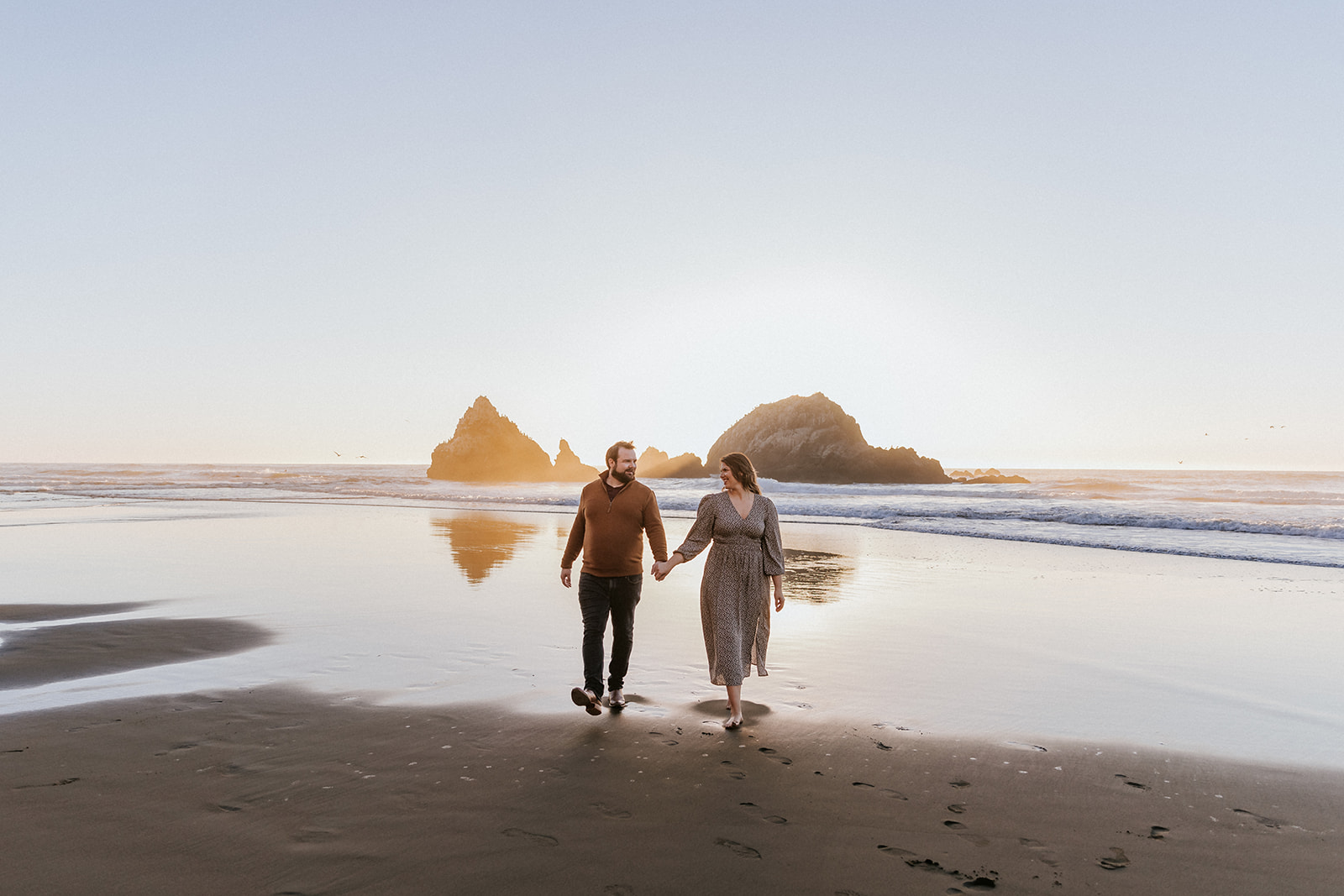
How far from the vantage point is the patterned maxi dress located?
18.6 ft

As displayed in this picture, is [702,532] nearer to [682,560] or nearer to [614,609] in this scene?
[682,560]

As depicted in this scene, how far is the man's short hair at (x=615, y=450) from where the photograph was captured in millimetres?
5832

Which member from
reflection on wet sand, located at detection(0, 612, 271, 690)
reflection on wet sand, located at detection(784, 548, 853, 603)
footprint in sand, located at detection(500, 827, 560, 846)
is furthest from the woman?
reflection on wet sand, located at detection(0, 612, 271, 690)

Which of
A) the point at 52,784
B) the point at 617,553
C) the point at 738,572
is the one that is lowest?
the point at 52,784

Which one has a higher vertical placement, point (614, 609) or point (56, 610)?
point (614, 609)

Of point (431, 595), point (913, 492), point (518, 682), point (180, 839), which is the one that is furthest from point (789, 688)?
point (913, 492)

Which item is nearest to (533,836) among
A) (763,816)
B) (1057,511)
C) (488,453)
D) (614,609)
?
(763,816)

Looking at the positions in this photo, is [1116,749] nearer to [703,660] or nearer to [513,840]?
[703,660]

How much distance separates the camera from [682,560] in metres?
5.79

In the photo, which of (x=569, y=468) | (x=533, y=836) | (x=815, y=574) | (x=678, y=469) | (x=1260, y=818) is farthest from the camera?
(x=569, y=468)

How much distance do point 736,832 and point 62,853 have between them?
3158mm

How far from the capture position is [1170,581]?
41.3 feet

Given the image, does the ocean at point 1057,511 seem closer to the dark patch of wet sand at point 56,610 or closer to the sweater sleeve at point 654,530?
the dark patch of wet sand at point 56,610

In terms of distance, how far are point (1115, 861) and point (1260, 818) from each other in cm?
127
